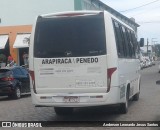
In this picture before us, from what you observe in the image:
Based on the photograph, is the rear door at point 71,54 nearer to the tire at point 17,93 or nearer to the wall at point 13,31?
the tire at point 17,93

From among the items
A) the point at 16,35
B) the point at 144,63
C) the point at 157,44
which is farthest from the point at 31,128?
the point at 157,44

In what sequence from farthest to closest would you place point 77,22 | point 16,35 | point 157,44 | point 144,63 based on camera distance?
point 157,44
point 144,63
point 16,35
point 77,22

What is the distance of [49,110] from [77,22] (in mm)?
4222

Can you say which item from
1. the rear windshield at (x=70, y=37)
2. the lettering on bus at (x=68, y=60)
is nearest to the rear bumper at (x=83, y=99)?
the lettering on bus at (x=68, y=60)

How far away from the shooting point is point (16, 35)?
4416cm

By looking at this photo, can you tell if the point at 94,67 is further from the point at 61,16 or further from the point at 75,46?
the point at 61,16

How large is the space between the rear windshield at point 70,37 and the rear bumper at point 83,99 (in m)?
1.03

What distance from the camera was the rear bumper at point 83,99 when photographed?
10719mm

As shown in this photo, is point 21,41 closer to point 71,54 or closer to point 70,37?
point 70,37

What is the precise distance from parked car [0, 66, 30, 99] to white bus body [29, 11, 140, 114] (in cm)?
889

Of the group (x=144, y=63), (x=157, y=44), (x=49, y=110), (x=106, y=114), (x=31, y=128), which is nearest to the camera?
(x=31, y=128)

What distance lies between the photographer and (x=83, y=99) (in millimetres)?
10781

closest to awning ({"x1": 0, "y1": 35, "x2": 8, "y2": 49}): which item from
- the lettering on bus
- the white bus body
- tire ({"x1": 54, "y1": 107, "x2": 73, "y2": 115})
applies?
tire ({"x1": 54, "y1": 107, "x2": 73, "y2": 115})

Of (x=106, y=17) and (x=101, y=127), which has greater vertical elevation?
(x=106, y=17)
